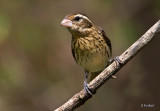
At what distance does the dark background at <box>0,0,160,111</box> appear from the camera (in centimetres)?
671

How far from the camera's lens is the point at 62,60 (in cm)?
738

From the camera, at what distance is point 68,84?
7098 mm

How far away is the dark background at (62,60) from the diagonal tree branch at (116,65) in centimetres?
204

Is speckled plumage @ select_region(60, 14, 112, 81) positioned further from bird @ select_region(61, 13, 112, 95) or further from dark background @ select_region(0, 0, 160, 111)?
dark background @ select_region(0, 0, 160, 111)

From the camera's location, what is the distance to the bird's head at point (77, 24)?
4867 mm

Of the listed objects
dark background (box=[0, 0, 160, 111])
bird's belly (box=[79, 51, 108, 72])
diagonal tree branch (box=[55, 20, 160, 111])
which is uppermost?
diagonal tree branch (box=[55, 20, 160, 111])

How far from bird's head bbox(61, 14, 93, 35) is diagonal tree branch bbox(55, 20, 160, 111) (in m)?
0.71

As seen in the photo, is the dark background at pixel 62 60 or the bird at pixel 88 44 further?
the dark background at pixel 62 60

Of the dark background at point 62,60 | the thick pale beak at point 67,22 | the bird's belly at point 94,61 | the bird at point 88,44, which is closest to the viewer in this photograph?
the thick pale beak at point 67,22

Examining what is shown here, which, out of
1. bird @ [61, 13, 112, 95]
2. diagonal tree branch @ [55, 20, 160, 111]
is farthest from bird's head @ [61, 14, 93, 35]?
diagonal tree branch @ [55, 20, 160, 111]

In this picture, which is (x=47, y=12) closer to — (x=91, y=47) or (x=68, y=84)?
(x=68, y=84)

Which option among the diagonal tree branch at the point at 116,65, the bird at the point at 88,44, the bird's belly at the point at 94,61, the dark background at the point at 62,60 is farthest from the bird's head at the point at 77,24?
the dark background at the point at 62,60

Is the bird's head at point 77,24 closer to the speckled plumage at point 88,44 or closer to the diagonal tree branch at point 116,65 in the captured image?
the speckled plumage at point 88,44

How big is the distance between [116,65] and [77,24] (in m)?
0.82
